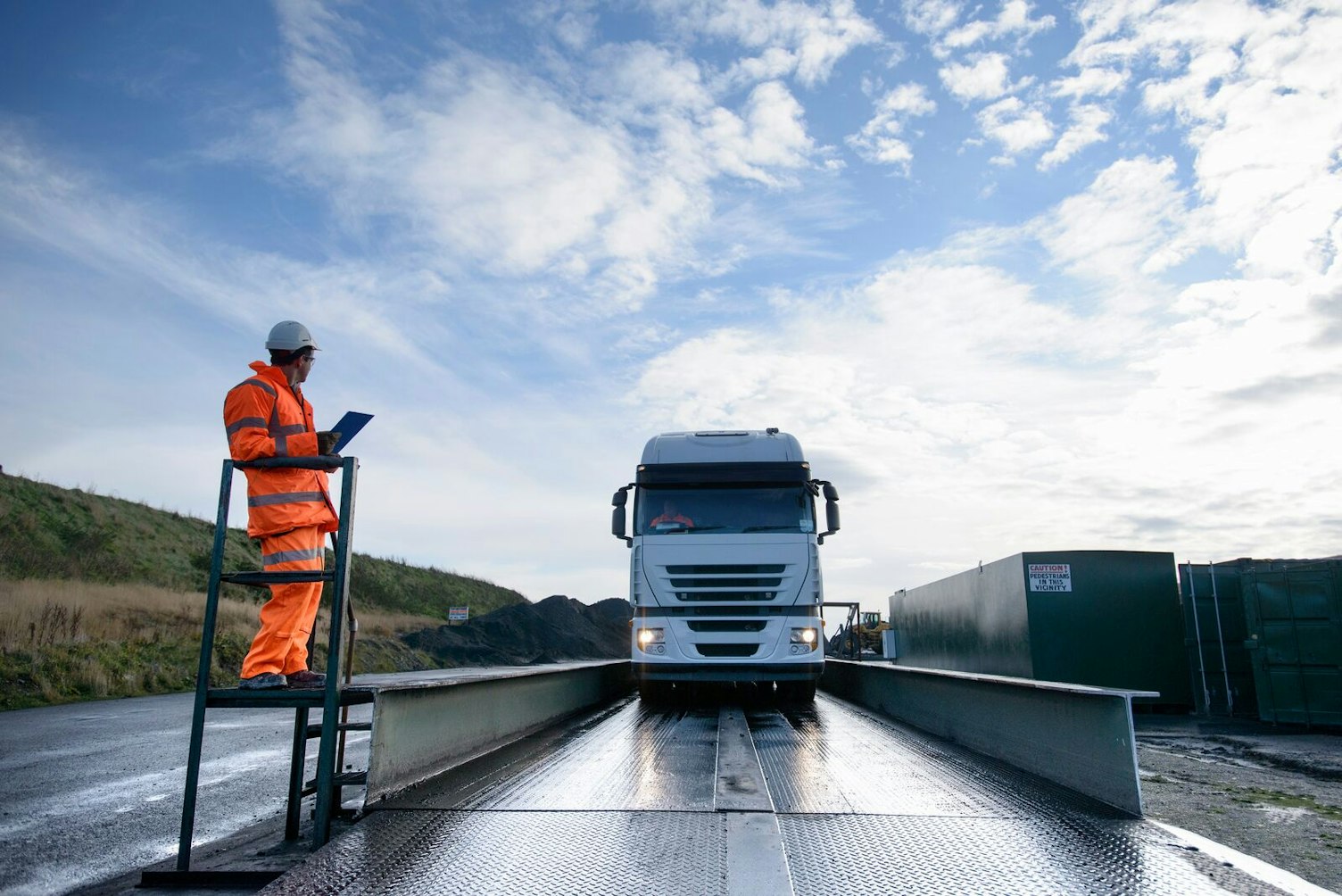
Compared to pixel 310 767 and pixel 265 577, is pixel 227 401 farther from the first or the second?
pixel 310 767

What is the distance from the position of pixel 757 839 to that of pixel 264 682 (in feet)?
7.96

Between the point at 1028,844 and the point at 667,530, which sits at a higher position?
the point at 667,530

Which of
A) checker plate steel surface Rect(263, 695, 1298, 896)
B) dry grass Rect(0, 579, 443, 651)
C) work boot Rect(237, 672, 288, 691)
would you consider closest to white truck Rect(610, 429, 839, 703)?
checker plate steel surface Rect(263, 695, 1298, 896)

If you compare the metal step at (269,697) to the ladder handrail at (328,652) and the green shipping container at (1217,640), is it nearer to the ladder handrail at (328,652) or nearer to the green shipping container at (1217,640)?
the ladder handrail at (328,652)

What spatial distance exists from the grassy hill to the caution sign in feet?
52.6

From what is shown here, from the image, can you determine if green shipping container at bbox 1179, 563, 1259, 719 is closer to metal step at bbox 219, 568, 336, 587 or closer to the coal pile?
metal step at bbox 219, 568, 336, 587

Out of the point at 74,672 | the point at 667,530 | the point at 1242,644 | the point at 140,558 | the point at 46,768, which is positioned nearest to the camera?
the point at 46,768

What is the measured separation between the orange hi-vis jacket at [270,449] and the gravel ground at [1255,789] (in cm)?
458

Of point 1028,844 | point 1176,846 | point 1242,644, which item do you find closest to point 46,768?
point 1028,844

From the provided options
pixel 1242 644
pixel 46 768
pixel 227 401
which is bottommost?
pixel 46 768

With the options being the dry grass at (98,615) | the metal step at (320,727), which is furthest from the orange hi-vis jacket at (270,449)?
the dry grass at (98,615)

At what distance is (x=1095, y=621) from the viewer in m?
13.2

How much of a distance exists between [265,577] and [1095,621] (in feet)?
41.1

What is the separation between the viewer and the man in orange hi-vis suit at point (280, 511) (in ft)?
13.9
